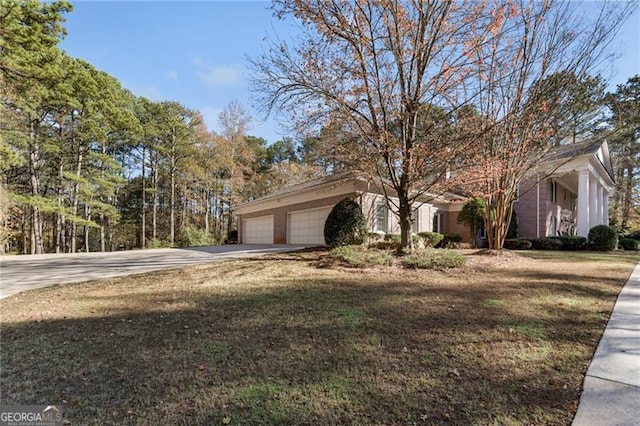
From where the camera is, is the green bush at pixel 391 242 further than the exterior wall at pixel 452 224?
No

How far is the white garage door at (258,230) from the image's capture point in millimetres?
19984

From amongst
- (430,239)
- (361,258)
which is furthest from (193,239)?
(361,258)

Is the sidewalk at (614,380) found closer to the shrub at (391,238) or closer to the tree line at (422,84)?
the tree line at (422,84)

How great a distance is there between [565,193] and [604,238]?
10468 mm

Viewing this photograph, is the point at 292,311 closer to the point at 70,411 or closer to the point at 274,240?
A: the point at 70,411

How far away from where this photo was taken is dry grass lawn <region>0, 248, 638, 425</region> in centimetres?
255

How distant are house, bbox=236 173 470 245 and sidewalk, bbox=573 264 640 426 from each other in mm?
8797

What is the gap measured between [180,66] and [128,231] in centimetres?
2160

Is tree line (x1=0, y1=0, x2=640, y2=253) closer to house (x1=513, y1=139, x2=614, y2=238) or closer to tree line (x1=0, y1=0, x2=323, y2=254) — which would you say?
tree line (x1=0, y1=0, x2=323, y2=254)

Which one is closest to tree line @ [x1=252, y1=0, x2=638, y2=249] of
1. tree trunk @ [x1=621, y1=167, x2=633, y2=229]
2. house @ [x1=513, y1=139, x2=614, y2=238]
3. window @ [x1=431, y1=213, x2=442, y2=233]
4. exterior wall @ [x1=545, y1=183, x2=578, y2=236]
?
house @ [x1=513, y1=139, x2=614, y2=238]

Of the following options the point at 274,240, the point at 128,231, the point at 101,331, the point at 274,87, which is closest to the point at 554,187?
the point at 274,240

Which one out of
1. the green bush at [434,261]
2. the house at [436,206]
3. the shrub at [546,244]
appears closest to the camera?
the green bush at [434,261]

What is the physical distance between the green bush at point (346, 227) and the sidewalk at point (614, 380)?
8.04 m

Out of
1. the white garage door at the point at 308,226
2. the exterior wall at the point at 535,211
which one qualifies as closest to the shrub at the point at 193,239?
the white garage door at the point at 308,226
